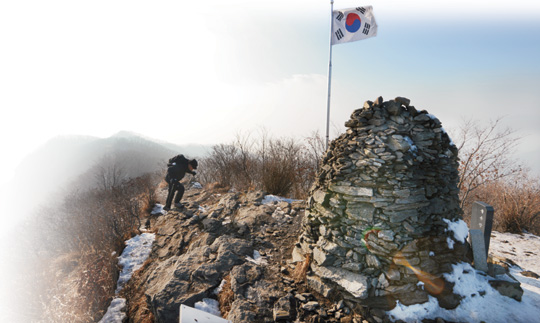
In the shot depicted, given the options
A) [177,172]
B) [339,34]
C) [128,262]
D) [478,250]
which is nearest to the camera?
[478,250]

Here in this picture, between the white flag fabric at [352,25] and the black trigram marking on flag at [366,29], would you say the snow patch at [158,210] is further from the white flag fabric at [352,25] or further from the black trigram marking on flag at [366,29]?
the black trigram marking on flag at [366,29]

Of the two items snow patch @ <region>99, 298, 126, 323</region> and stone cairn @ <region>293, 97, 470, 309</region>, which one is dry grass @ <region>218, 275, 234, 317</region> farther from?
snow patch @ <region>99, 298, 126, 323</region>

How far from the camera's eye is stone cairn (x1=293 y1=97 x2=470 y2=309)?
367 centimetres

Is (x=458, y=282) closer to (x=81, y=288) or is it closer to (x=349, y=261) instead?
(x=349, y=261)

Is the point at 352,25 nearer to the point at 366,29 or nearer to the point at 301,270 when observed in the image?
the point at 366,29

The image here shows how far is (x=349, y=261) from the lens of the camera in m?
3.96

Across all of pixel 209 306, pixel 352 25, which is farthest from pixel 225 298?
pixel 352 25

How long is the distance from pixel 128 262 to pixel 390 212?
5941mm

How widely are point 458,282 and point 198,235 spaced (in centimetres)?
550

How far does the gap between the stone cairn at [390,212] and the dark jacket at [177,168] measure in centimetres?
539

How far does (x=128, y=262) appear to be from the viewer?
554 centimetres

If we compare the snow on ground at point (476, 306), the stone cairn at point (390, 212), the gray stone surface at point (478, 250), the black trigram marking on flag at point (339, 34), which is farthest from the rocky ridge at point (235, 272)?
the black trigram marking on flag at point (339, 34)

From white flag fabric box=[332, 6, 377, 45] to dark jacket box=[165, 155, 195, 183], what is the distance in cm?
609

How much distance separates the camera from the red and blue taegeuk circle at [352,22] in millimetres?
6320
